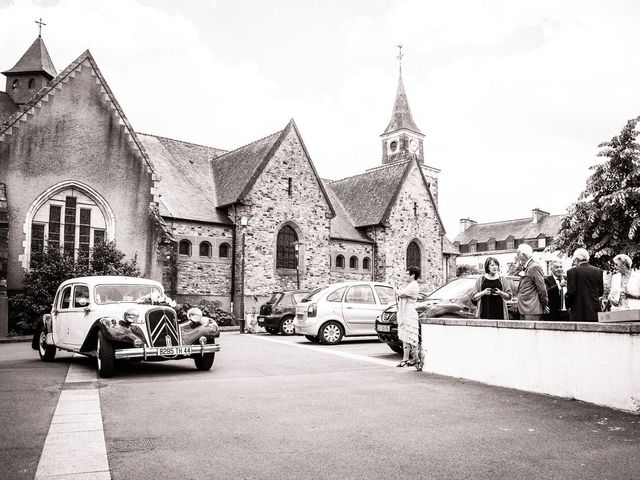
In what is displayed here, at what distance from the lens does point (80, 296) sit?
11.2 meters

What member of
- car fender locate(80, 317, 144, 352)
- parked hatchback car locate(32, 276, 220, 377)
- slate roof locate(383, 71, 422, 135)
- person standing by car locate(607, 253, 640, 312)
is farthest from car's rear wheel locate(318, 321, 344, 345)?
slate roof locate(383, 71, 422, 135)

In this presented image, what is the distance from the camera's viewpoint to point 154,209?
2450 centimetres

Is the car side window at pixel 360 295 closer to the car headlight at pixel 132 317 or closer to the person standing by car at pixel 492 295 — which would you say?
the person standing by car at pixel 492 295

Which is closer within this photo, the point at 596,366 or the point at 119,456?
the point at 119,456

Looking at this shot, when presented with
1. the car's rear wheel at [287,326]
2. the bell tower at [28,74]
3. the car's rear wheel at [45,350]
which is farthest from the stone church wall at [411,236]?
the bell tower at [28,74]

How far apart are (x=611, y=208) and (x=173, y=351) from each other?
17119 mm

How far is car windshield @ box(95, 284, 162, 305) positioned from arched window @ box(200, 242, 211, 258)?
1763 centimetres

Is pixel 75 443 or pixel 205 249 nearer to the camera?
pixel 75 443

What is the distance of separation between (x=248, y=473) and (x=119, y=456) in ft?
4.10

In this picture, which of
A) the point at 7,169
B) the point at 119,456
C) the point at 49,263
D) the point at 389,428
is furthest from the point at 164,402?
the point at 7,169

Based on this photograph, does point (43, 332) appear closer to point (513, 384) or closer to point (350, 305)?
point (350, 305)

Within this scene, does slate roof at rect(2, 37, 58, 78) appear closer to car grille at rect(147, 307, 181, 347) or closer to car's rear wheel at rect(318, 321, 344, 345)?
car's rear wheel at rect(318, 321, 344, 345)

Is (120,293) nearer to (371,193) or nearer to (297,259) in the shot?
(297,259)

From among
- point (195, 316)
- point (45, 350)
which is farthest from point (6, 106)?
point (195, 316)
